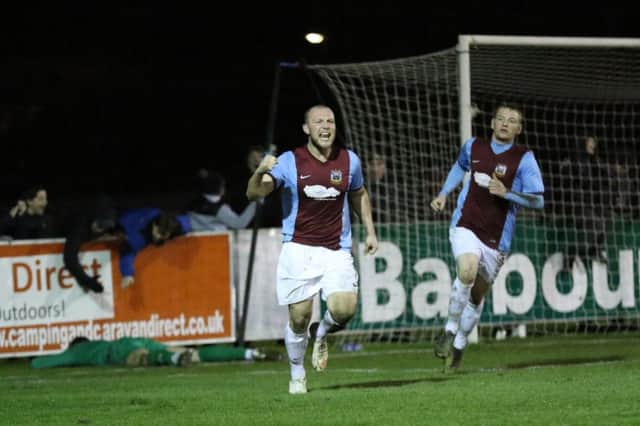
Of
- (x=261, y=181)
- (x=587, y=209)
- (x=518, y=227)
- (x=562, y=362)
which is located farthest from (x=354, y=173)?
(x=587, y=209)

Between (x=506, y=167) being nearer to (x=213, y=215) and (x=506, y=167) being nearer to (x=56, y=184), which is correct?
(x=213, y=215)

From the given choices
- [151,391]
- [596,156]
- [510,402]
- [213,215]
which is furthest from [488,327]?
[510,402]

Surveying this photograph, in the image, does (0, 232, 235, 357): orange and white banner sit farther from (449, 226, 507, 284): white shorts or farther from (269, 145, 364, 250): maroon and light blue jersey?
(269, 145, 364, 250): maroon and light blue jersey

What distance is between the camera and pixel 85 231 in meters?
15.0

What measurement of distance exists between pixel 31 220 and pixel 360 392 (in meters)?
6.75

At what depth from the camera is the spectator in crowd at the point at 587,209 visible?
16.3 meters

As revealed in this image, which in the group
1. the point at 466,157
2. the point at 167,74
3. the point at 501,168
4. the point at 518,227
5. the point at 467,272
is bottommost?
the point at 467,272

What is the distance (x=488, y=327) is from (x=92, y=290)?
463 centimetres

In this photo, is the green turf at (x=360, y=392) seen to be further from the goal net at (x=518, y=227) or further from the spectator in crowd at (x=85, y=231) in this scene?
the goal net at (x=518, y=227)

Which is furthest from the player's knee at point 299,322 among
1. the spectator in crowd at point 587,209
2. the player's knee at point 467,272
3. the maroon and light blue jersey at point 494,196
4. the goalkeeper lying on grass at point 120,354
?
the spectator in crowd at point 587,209

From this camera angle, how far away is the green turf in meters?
8.18

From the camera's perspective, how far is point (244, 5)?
1107 inches

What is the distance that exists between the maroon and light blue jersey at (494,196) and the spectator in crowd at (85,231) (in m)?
4.96

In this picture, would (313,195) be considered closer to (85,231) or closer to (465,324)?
(465,324)
